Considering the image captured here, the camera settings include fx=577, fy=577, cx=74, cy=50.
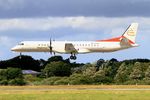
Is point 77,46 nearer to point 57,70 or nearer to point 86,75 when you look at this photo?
point 86,75

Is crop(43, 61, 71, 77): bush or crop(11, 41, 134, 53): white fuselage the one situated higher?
crop(11, 41, 134, 53): white fuselage

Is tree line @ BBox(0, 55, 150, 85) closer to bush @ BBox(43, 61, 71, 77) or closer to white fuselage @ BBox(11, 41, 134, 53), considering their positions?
bush @ BBox(43, 61, 71, 77)

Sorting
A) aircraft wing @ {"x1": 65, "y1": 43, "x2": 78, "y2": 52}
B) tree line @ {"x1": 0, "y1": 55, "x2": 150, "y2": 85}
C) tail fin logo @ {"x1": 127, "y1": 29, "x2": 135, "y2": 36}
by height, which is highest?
tail fin logo @ {"x1": 127, "y1": 29, "x2": 135, "y2": 36}

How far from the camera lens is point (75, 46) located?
362 ft

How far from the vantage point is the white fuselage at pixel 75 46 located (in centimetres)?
10756

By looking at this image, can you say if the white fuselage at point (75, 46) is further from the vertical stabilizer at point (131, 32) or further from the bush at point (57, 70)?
the bush at point (57, 70)

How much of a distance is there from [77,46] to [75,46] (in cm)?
46

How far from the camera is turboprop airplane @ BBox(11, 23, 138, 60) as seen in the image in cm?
10731

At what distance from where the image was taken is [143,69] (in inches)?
5059

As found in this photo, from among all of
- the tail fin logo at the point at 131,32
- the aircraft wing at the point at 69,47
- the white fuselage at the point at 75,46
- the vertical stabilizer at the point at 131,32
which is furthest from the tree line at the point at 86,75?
the tail fin logo at the point at 131,32

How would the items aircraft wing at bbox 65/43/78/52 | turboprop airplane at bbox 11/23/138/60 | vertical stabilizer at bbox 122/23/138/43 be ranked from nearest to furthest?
turboprop airplane at bbox 11/23/138/60, aircraft wing at bbox 65/43/78/52, vertical stabilizer at bbox 122/23/138/43

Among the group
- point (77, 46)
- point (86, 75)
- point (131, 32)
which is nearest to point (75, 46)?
point (77, 46)

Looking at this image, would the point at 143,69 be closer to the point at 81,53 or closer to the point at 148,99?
the point at 81,53

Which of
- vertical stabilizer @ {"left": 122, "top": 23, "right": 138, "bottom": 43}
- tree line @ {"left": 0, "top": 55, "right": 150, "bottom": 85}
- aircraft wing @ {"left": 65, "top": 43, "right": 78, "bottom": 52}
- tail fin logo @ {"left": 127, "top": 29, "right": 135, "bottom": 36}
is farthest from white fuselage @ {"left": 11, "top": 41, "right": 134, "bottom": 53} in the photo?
tail fin logo @ {"left": 127, "top": 29, "right": 135, "bottom": 36}
